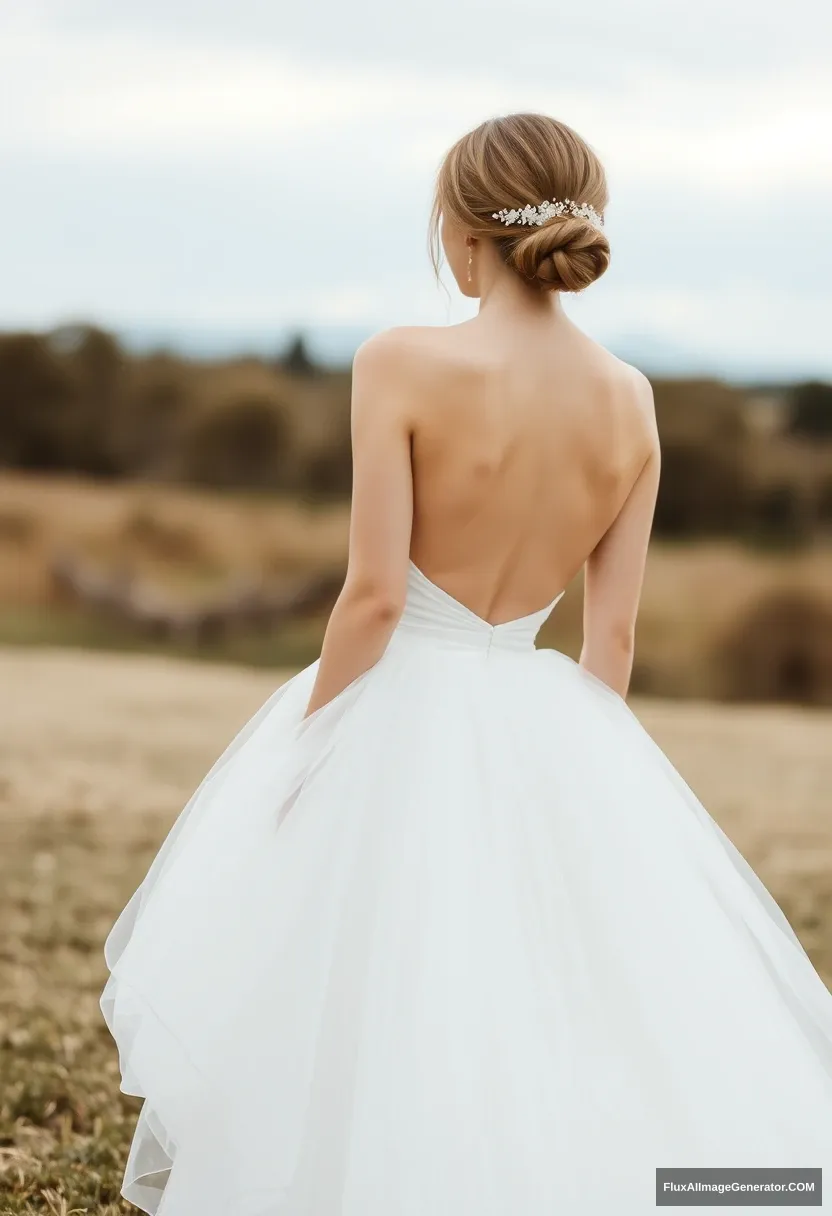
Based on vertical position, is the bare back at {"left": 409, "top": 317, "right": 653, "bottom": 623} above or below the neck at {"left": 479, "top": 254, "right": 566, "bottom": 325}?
below

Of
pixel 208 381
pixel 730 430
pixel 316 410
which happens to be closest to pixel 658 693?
pixel 730 430

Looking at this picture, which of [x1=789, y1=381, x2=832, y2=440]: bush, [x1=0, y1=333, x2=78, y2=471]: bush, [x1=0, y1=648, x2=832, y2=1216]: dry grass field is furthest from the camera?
[x1=0, y1=333, x2=78, y2=471]: bush

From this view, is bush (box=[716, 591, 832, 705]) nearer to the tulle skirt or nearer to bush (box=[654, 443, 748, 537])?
bush (box=[654, 443, 748, 537])

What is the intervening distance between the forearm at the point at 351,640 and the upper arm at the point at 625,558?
18.9 inches

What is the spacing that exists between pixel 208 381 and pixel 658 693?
6737 mm

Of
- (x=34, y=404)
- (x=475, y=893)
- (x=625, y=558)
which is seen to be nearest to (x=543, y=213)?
(x=625, y=558)

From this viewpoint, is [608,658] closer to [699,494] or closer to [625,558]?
[625,558]

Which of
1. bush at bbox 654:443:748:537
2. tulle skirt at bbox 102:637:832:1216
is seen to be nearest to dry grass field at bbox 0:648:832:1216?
tulle skirt at bbox 102:637:832:1216

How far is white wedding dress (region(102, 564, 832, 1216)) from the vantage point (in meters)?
2.23

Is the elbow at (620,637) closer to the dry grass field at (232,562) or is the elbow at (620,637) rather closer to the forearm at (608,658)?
the forearm at (608,658)

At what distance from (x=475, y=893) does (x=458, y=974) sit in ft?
0.48

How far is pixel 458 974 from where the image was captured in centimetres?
229

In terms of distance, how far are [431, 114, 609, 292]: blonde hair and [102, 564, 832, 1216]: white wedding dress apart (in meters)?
0.63

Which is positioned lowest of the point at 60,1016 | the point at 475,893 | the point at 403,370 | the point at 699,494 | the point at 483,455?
the point at 60,1016
